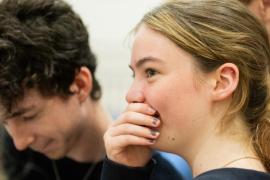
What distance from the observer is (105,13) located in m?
2.88

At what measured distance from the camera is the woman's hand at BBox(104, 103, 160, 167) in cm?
115

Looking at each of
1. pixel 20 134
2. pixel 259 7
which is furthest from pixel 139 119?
pixel 20 134

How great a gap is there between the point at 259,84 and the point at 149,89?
0.26 meters

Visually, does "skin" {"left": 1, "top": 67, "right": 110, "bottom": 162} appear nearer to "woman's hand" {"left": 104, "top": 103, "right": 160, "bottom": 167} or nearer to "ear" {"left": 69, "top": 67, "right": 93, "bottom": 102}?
"ear" {"left": 69, "top": 67, "right": 93, "bottom": 102}

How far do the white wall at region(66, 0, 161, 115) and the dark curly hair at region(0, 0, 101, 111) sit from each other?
3.69ft

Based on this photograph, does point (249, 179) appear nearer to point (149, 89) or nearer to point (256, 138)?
point (256, 138)

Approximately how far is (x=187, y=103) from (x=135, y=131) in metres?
0.17

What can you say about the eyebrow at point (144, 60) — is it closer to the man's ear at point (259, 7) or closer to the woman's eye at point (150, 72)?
the woman's eye at point (150, 72)

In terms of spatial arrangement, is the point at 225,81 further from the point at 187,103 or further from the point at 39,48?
the point at 39,48

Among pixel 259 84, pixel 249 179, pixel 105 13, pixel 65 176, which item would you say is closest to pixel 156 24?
pixel 259 84

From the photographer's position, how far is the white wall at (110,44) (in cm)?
287

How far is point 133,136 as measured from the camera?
121 centimetres

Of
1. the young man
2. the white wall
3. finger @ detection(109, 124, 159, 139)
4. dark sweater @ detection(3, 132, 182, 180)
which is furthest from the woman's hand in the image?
the white wall

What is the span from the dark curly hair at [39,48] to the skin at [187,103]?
536mm
